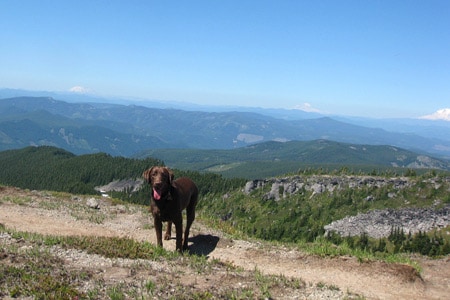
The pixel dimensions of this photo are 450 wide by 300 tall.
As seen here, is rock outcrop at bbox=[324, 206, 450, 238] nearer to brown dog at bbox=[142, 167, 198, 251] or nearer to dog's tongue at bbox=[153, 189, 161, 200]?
brown dog at bbox=[142, 167, 198, 251]

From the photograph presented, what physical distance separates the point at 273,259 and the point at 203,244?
3.71 m

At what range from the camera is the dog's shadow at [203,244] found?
632 inches

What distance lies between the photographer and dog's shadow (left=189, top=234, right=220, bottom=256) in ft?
52.7

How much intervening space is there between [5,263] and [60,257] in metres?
1.70

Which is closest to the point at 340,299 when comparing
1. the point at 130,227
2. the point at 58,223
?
the point at 130,227

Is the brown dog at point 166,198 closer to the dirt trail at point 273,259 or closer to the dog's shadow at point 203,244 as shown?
the dog's shadow at point 203,244

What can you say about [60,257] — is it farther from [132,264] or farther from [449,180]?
[449,180]

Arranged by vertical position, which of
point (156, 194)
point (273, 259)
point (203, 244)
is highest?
point (156, 194)

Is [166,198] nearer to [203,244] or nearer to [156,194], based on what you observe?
[156,194]

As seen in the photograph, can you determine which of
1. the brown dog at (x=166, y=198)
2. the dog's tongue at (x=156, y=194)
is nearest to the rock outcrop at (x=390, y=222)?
the brown dog at (x=166, y=198)

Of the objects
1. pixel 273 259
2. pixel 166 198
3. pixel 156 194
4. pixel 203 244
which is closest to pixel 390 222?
pixel 203 244

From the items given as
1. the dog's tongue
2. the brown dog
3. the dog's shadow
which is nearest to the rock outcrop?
the dog's shadow

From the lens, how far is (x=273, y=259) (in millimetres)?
15047

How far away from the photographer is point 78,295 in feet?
27.7
